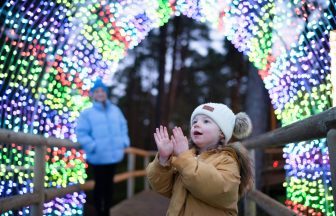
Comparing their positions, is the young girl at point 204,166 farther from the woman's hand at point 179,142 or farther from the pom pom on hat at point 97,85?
the pom pom on hat at point 97,85

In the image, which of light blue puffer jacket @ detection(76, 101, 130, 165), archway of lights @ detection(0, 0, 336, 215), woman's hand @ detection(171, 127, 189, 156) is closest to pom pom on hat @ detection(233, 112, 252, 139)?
woman's hand @ detection(171, 127, 189, 156)

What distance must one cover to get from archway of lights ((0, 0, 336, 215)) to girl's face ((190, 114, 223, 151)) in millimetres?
971

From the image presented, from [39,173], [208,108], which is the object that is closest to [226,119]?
[208,108]

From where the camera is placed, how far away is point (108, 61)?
447 cm

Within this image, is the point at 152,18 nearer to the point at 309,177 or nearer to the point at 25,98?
the point at 25,98

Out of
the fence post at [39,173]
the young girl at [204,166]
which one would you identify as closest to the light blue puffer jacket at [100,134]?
the fence post at [39,173]

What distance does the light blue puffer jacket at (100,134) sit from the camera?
14.1 feet

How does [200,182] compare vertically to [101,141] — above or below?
below

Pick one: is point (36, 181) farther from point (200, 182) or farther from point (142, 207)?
point (142, 207)

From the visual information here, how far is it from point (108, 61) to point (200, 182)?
8.85 ft

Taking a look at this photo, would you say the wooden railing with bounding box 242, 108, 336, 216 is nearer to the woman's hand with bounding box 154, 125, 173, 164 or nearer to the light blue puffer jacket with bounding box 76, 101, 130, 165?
the woman's hand with bounding box 154, 125, 173, 164

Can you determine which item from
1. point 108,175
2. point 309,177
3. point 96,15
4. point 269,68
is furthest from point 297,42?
point 108,175

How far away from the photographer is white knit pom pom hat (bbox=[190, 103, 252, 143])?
225 cm

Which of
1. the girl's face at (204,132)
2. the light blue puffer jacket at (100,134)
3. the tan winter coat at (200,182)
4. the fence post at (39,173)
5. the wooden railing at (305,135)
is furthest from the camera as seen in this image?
the light blue puffer jacket at (100,134)
